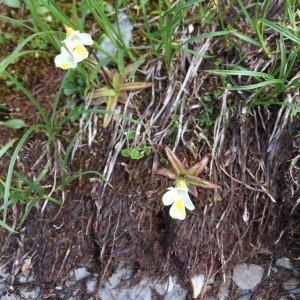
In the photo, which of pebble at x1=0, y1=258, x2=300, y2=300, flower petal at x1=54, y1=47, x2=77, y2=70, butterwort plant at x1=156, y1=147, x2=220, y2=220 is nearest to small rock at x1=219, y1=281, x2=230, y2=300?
pebble at x1=0, y1=258, x2=300, y2=300

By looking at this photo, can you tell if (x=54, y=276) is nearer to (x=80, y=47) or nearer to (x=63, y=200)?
(x=63, y=200)

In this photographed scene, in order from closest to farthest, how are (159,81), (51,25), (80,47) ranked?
(80,47), (159,81), (51,25)

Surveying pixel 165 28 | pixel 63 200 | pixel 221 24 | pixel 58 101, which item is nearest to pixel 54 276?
pixel 63 200

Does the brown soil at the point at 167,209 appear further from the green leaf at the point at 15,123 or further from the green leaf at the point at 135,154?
the green leaf at the point at 15,123

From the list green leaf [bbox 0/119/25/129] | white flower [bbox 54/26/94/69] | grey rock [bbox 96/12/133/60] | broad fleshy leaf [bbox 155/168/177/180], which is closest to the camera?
white flower [bbox 54/26/94/69]

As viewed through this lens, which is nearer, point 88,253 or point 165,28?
point 165,28

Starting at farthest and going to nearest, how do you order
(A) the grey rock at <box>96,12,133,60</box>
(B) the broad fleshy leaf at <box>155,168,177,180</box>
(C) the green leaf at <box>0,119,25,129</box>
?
(A) the grey rock at <box>96,12,133,60</box>, (C) the green leaf at <box>0,119,25,129</box>, (B) the broad fleshy leaf at <box>155,168,177,180</box>

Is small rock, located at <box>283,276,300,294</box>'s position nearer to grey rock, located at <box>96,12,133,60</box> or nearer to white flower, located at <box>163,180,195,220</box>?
white flower, located at <box>163,180,195,220</box>
